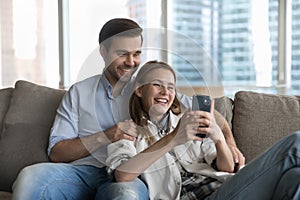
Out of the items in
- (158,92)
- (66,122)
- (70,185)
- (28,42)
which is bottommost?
(70,185)

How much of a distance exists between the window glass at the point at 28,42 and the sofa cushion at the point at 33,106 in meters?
2.42

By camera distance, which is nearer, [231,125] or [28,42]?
[231,125]

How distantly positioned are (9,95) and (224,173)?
118cm

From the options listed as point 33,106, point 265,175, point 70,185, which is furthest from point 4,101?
point 265,175

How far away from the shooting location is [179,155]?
179 centimetres

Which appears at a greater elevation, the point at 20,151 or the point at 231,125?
the point at 231,125

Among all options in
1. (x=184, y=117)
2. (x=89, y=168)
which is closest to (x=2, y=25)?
(x=89, y=168)

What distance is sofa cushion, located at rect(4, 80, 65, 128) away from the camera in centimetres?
223

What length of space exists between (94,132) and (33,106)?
47 cm

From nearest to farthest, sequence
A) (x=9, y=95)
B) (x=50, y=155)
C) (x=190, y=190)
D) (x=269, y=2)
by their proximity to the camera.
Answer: (x=190, y=190), (x=50, y=155), (x=9, y=95), (x=269, y=2)

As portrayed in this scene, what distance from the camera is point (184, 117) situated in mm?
1676

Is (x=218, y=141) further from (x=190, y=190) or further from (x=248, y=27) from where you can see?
(x=248, y=27)

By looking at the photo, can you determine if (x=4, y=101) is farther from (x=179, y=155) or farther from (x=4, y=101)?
(x=179, y=155)

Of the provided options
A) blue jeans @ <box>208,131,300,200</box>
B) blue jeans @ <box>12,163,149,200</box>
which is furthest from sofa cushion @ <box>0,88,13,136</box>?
blue jeans @ <box>208,131,300,200</box>
